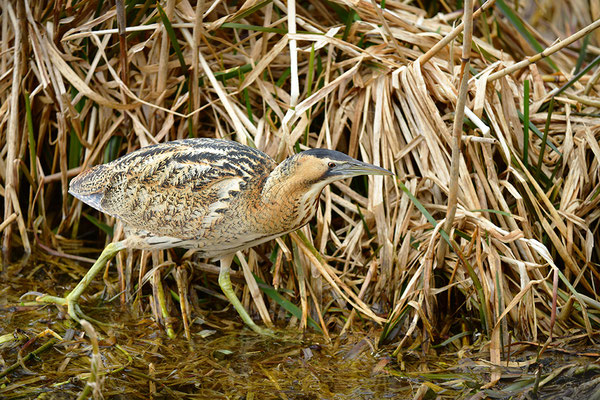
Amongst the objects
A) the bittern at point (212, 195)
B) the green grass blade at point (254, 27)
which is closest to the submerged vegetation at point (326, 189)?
the green grass blade at point (254, 27)

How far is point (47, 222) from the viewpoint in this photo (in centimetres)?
356

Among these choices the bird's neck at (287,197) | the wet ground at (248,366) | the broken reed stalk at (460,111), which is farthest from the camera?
the bird's neck at (287,197)

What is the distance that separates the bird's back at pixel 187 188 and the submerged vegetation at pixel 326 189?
0.30m

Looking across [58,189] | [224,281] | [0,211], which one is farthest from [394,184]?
[0,211]

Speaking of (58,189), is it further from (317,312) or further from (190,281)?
(317,312)

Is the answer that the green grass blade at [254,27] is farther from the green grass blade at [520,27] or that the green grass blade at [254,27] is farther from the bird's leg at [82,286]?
the green grass blade at [520,27]

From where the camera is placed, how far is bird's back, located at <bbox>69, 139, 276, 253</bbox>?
108 inches

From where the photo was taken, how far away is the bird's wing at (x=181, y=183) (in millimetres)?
2756

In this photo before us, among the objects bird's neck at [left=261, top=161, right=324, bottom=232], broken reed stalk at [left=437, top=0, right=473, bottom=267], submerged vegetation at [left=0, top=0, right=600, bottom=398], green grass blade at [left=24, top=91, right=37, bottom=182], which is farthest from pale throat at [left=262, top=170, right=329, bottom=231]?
green grass blade at [left=24, top=91, right=37, bottom=182]

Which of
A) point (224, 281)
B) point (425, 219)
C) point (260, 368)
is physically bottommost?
point (260, 368)

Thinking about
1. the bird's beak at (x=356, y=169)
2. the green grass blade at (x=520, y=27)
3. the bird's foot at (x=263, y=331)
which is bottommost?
the bird's foot at (x=263, y=331)

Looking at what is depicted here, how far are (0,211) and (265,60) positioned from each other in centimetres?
164

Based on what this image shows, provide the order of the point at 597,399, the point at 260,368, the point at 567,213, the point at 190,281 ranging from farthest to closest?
the point at 190,281 → the point at 567,213 → the point at 260,368 → the point at 597,399

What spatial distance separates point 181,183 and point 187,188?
0.11 ft
